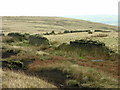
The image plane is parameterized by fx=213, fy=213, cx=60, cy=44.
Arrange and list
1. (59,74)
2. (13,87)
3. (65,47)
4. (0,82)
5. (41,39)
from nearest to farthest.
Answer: (13,87), (0,82), (59,74), (65,47), (41,39)

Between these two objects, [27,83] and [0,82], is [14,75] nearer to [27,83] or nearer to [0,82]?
[0,82]

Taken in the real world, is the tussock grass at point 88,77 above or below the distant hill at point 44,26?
above

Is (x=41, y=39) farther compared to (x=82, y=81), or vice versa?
(x=41, y=39)

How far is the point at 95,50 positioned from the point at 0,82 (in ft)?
52.9

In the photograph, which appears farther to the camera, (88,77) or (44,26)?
(44,26)

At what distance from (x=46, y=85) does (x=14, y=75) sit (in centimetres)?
330

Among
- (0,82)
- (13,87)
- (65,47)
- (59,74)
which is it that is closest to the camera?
(13,87)

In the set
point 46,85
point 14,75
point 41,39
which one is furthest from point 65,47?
point 46,85

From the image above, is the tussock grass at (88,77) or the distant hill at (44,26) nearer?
the tussock grass at (88,77)

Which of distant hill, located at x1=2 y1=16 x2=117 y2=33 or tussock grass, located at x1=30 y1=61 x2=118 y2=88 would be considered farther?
distant hill, located at x1=2 y1=16 x2=117 y2=33

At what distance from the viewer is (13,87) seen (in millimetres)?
11703

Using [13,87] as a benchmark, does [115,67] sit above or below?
below

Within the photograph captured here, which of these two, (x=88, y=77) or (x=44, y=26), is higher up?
(x=88, y=77)

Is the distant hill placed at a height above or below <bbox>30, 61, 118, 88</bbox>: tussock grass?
below
